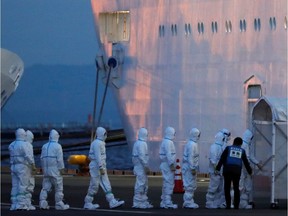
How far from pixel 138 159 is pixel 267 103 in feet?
9.81

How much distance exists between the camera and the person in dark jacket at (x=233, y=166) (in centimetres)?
2727

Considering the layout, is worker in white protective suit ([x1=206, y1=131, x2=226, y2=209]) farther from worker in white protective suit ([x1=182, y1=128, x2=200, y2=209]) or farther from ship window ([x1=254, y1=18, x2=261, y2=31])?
ship window ([x1=254, y1=18, x2=261, y2=31])

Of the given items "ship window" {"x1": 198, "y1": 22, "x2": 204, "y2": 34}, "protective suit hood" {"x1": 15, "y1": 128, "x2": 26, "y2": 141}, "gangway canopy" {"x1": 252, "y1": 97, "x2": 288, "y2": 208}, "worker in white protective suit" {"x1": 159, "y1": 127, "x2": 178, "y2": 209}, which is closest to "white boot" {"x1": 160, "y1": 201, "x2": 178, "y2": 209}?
"worker in white protective suit" {"x1": 159, "y1": 127, "x2": 178, "y2": 209}

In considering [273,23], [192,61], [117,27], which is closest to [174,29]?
[192,61]

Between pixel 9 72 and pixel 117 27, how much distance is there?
8.22 m

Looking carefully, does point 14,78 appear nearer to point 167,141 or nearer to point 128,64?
point 128,64

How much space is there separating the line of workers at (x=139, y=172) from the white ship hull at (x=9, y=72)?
972 inches

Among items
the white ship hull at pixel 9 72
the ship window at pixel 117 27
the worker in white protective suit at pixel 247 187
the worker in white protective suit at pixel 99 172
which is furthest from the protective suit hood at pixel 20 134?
the white ship hull at pixel 9 72

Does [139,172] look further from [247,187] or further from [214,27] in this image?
[214,27]

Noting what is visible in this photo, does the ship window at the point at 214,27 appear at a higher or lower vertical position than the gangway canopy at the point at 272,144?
higher

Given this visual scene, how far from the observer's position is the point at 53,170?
89.7ft

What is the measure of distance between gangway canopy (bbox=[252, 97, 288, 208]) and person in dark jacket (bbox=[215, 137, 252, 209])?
0.61 m

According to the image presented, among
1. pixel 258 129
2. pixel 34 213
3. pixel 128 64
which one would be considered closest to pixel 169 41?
pixel 128 64

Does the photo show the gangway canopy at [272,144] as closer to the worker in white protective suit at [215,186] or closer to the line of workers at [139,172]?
the line of workers at [139,172]
